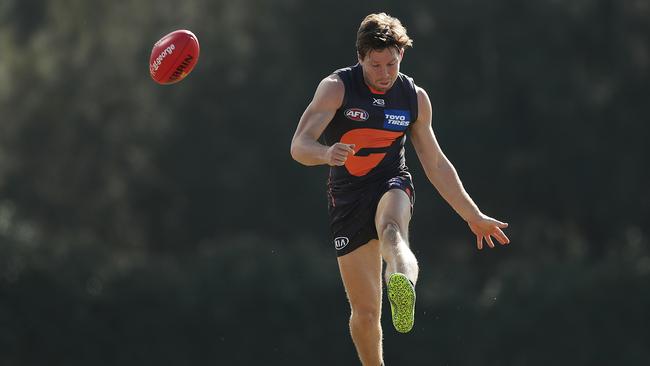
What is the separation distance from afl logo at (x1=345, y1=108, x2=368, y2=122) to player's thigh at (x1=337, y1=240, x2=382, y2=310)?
830 millimetres

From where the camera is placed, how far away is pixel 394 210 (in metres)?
8.20

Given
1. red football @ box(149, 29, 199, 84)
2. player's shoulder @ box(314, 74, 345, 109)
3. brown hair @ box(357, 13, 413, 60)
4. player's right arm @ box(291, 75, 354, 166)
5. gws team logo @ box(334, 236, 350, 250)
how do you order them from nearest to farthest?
player's right arm @ box(291, 75, 354, 166) < brown hair @ box(357, 13, 413, 60) < player's shoulder @ box(314, 74, 345, 109) < gws team logo @ box(334, 236, 350, 250) < red football @ box(149, 29, 199, 84)

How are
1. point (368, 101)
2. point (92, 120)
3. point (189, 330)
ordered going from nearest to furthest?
point (368, 101), point (189, 330), point (92, 120)

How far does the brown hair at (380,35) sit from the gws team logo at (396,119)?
0.46 meters

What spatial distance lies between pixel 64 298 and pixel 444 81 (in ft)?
31.7

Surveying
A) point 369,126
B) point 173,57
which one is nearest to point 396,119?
point 369,126

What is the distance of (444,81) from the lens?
1113 inches

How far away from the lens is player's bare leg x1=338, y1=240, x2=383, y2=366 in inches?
338

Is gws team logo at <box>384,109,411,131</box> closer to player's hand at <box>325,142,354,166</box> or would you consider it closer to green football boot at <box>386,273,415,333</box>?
player's hand at <box>325,142,354,166</box>

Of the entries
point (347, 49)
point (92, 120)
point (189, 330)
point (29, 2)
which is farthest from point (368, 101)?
point (29, 2)

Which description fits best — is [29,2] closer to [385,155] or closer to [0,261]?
[0,261]

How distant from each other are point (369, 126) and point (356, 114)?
0.12m

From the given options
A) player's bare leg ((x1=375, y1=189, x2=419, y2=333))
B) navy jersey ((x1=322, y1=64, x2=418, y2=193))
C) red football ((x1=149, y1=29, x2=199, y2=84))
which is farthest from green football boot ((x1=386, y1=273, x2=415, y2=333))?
red football ((x1=149, y1=29, x2=199, y2=84))

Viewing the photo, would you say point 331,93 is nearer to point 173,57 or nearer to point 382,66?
point 382,66
